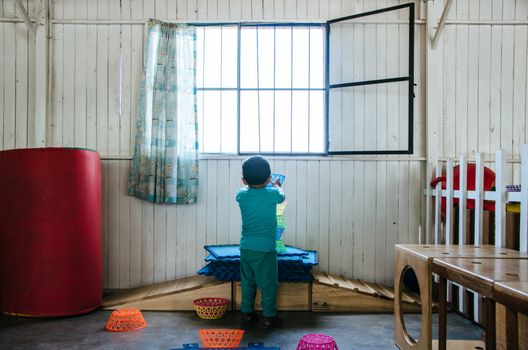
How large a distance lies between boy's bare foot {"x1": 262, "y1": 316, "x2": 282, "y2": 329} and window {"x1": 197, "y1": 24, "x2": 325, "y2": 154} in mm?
1685

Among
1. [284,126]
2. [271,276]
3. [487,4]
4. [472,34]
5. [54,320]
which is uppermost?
[487,4]

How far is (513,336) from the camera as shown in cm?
130

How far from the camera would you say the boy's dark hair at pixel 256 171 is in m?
3.33

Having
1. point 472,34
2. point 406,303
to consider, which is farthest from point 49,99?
point 472,34

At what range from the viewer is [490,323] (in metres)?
1.46

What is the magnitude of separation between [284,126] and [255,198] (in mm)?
1342

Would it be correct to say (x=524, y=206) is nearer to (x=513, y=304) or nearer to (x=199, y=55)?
(x=513, y=304)

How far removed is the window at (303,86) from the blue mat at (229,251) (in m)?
0.92

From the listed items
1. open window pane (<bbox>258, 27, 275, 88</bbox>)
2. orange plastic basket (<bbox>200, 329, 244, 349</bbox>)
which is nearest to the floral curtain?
open window pane (<bbox>258, 27, 275, 88</bbox>)

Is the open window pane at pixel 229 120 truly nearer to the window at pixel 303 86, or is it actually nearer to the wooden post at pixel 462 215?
the window at pixel 303 86

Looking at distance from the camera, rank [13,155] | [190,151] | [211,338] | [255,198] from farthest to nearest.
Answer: [190,151] < [13,155] < [255,198] < [211,338]

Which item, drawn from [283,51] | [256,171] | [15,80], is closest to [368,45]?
[283,51]

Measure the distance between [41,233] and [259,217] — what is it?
1683 mm

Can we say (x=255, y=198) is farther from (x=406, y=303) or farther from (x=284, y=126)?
(x=406, y=303)
